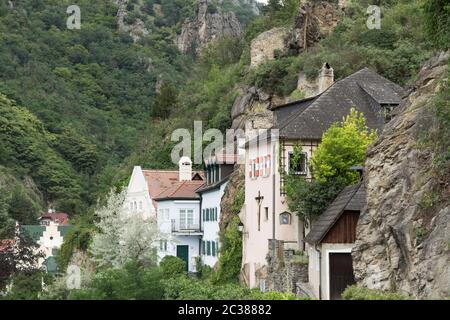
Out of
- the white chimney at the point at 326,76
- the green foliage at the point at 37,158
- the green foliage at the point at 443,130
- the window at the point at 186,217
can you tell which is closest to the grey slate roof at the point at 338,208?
the green foliage at the point at 443,130

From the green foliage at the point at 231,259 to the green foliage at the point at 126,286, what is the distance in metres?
18.7

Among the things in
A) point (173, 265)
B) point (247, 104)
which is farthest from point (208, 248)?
point (247, 104)

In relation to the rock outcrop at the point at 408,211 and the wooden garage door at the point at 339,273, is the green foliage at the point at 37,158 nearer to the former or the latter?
the wooden garage door at the point at 339,273

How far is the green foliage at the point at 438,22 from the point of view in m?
28.1

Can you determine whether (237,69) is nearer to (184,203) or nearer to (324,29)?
(324,29)

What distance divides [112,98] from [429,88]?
124217 mm

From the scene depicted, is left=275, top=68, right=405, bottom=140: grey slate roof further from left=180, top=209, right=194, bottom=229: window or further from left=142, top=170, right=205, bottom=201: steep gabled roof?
left=142, top=170, right=205, bottom=201: steep gabled roof

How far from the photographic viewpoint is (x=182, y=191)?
204 feet

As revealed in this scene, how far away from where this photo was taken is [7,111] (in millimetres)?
130875

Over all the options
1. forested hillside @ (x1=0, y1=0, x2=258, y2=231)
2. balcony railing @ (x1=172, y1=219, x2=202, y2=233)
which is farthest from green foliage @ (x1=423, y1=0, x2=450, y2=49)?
forested hillside @ (x1=0, y1=0, x2=258, y2=231)

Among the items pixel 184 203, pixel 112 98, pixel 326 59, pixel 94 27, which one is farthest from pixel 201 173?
pixel 94 27

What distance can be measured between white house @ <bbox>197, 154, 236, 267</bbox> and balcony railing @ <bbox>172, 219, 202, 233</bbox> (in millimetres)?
705

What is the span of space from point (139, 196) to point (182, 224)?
31.4 ft

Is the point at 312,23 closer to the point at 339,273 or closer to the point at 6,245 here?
the point at 6,245
